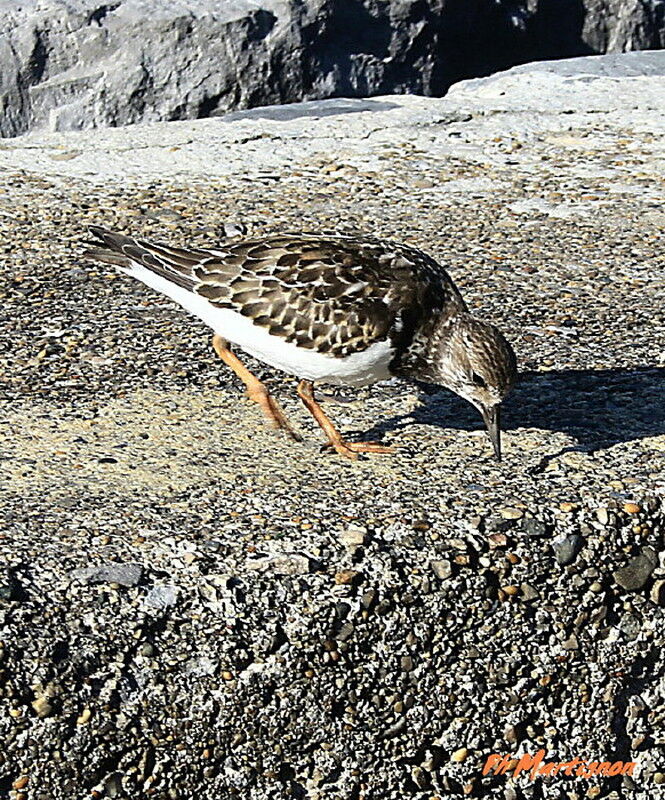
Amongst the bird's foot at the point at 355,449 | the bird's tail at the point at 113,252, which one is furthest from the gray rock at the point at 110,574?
the bird's tail at the point at 113,252

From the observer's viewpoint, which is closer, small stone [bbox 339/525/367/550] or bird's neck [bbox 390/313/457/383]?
small stone [bbox 339/525/367/550]

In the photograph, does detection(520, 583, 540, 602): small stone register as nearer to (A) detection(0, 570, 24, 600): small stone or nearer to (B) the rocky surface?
(B) the rocky surface

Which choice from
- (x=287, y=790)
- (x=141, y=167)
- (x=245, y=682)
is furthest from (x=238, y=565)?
(x=141, y=167)

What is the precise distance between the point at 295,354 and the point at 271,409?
31 cm

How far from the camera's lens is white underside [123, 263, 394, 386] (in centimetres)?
400

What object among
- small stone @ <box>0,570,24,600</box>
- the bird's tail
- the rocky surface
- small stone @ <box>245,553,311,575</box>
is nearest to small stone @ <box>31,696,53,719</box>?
the rocky surface

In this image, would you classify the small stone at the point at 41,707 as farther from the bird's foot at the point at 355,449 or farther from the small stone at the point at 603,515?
the small stone at the point at 603,515

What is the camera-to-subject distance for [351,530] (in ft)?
11.8

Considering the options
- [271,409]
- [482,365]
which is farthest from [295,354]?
[482,365]

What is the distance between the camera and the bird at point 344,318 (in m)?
3.97

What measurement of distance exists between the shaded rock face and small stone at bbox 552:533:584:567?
4648 mm

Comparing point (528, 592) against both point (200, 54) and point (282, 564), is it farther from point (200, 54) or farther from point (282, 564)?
point (200, 54)

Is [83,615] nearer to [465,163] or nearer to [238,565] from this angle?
[238,565]

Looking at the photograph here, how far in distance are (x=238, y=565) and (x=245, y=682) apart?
320 mm
